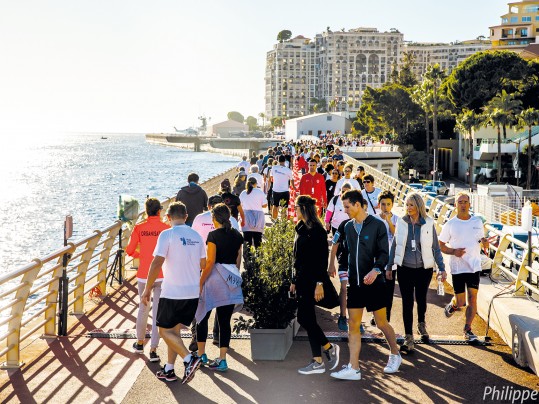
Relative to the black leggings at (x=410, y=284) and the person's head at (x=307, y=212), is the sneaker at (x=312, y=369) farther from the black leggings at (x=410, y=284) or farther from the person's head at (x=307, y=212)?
the person's head at (x=307, y=212)

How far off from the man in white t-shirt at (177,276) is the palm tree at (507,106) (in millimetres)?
71289

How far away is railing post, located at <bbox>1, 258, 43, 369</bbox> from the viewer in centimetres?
752

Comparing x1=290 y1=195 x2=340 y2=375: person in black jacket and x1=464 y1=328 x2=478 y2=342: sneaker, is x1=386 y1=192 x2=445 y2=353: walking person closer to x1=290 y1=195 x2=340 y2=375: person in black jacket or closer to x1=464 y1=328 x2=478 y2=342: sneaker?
x1=464 y1=328 x2=478 y2=342: sneaker

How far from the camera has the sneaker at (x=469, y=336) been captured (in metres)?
8.18

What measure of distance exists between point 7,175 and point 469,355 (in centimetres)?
14291

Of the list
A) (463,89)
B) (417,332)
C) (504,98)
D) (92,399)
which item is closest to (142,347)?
(92,399)

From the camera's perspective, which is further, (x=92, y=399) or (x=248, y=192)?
(x=248, y=192)

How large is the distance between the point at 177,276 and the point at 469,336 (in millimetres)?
3698

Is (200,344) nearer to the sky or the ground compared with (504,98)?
nearer to the ground

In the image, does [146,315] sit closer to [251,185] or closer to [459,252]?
[459,252]

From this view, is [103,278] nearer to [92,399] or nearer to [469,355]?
[92,399]

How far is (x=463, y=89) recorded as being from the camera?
8331cm

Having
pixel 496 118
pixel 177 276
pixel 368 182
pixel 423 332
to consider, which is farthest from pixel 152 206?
pixel 496 118

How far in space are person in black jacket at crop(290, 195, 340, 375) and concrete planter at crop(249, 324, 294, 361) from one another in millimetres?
439
